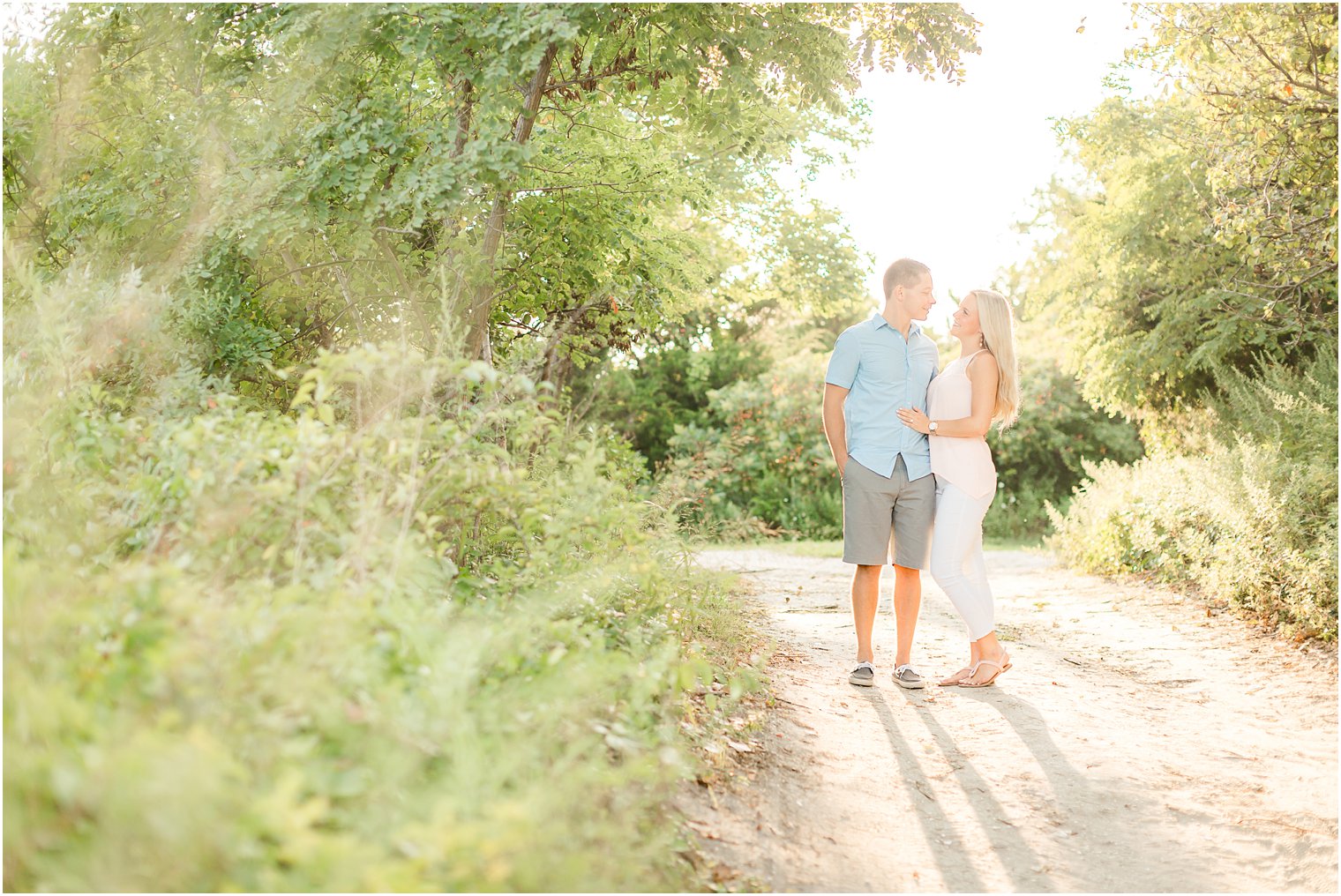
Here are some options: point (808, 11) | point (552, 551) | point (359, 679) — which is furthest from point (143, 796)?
point (808, 11)

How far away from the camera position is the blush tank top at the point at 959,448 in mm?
5492

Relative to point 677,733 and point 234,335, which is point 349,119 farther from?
point 677,733

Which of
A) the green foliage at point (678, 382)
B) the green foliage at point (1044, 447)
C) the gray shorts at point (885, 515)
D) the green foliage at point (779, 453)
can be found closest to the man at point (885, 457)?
the gray shorts at point (885, 515)

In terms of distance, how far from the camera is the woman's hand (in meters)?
5.54

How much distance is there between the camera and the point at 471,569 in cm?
465

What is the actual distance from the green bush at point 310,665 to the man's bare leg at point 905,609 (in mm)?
1899

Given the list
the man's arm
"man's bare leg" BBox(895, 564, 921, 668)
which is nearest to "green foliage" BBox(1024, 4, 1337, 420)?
the man's arm

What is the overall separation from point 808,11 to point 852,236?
9.02 meters

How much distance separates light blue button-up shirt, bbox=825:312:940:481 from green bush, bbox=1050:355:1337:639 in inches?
115

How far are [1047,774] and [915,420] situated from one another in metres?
2.02

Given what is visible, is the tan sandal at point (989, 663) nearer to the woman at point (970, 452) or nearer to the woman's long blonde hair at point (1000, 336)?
Answer: the woman at point (970, 452)

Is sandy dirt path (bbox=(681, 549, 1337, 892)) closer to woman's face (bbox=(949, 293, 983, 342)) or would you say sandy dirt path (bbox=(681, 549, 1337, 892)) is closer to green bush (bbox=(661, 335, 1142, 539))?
woman's face (bbox=(949, 293, 983, 342))

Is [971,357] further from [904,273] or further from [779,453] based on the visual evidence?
[779,453]

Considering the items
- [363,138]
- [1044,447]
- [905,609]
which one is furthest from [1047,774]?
[1044,447]
